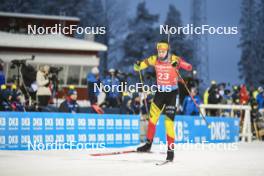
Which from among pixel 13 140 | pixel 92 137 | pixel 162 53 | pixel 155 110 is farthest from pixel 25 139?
pixel 162 53

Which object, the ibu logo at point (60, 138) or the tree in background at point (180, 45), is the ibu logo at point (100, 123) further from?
the tree in background at point (180, 45)

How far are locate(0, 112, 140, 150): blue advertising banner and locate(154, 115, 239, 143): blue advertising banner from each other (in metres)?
1.34

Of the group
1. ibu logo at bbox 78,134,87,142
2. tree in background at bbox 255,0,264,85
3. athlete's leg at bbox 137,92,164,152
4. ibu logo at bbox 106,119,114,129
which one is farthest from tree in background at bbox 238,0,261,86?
athlete's leg at bbox 137,92,164,152

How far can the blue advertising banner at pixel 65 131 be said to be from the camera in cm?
1287

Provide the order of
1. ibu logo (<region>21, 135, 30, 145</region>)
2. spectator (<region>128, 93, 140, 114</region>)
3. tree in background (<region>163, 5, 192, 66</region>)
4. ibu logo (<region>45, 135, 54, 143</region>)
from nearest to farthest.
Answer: ibu logo (<region>21, 135, 30, 145</region>), ibu logo (<region>45, 135, 54, 143</region>), spectator (<region>128, 93, 140, 114</region>), tree in background (<region>163, 5, 192, 66</region>)

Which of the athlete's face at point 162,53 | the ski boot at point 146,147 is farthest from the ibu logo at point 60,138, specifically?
the athlete's face at point 162,53

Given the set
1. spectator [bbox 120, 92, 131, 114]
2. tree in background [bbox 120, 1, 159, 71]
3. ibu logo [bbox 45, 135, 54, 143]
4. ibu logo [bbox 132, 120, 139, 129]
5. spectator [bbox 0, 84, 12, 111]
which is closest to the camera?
ibu logo [bbox 45, 135, 54, 143]

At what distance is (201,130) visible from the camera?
17594 millimetres

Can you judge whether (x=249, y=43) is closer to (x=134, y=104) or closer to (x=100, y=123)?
(x=134, y=104)

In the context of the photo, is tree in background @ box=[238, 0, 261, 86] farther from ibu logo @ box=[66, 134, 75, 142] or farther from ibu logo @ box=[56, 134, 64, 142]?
ibu logo @ box=[56, 134, 64, 142]

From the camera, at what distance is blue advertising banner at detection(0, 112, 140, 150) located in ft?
42.2

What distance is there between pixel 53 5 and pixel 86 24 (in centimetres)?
405

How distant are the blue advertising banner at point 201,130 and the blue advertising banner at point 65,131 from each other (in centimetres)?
134

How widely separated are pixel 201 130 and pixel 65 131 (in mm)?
5427
